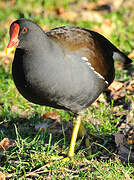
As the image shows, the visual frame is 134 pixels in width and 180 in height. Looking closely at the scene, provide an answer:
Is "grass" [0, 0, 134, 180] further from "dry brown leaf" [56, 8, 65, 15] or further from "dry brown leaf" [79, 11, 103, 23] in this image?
"dry brown leaf" [56, 8, 65, 15]

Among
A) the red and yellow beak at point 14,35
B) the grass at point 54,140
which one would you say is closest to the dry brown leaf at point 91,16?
the grass at point 54,140

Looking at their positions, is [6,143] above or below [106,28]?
below

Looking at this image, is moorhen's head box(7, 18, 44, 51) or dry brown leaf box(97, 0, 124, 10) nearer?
moorhen's head box(7, 18, 44, 51)

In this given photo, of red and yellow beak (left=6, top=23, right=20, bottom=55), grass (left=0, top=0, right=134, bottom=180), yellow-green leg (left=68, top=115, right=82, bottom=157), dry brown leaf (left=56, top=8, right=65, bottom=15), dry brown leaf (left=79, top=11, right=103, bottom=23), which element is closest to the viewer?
red and yellow beak (left=6, top=23, right=20, bottom=55)

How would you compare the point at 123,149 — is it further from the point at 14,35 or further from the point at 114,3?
the point at 114,3

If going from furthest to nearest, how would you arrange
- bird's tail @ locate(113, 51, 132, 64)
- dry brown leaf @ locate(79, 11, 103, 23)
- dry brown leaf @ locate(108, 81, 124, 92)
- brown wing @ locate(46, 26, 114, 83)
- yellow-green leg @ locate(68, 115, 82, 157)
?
dry brown leaf @ locate(79, 11, 103, 23)
dry brown leaf @ locate(108, 81, 124, 92)
bird's tail @ locate(113, 51, 132, 64)
yellow-green leg @ locate(68, 115, 82, 157)
brown wing @ locate(46, 26, 114, 83)

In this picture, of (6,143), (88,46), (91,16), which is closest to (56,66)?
(88,46)

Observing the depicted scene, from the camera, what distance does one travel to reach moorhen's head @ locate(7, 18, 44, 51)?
347cm

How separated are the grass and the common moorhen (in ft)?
0.87

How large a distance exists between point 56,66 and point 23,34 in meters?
0.44

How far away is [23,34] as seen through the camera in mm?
3518

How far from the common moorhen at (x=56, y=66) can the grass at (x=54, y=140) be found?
0.26 m

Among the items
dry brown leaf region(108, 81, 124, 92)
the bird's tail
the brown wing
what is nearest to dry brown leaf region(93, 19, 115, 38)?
dry brown leaf region(108, 81, 124, 92)

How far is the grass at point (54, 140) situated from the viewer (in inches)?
144
